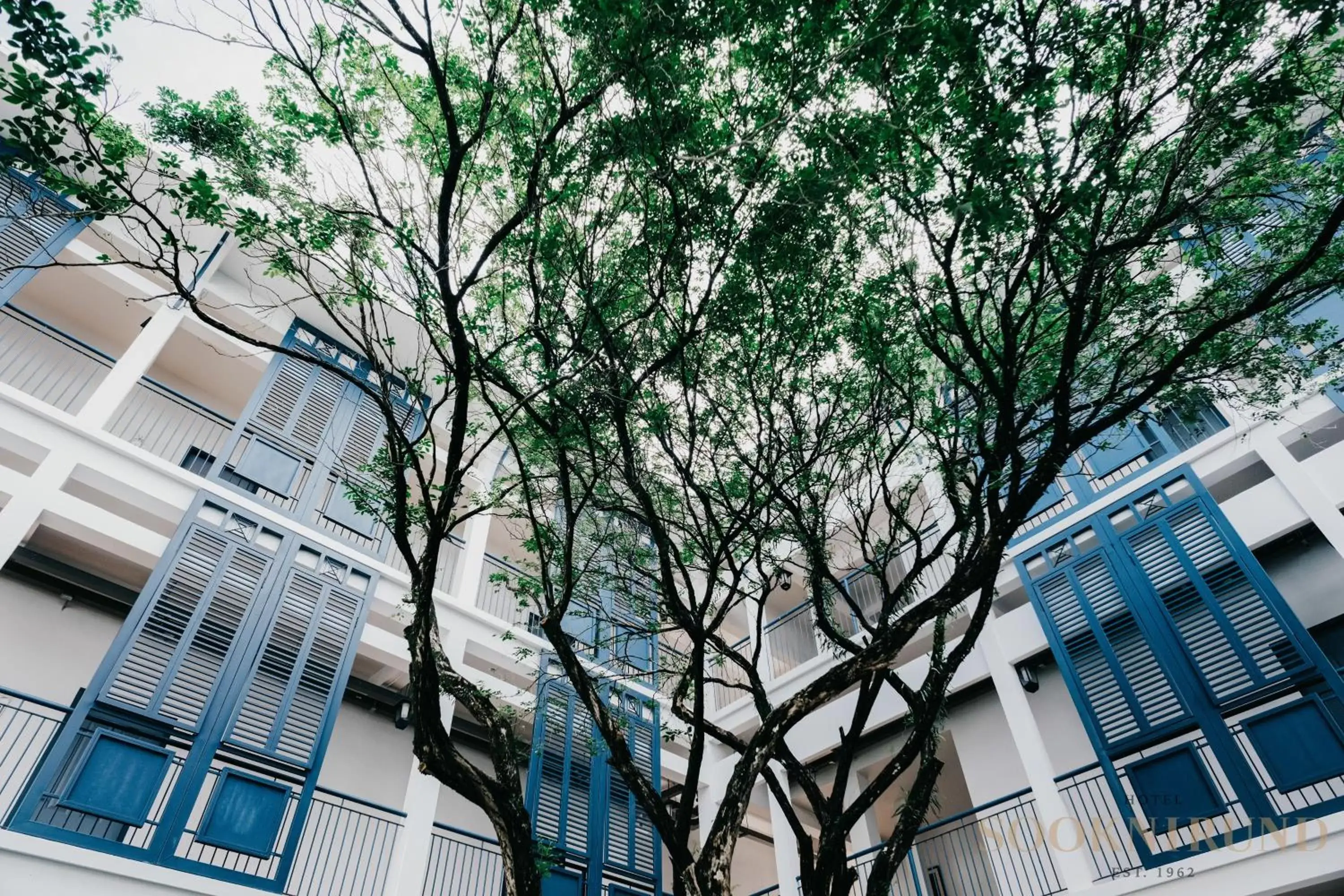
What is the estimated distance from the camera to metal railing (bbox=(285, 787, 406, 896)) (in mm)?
8016

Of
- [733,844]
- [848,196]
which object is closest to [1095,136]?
[848,196]

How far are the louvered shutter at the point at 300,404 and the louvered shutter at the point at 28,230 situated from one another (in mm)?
2564

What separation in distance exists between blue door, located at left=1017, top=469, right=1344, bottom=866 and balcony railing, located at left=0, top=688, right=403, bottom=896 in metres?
7.47

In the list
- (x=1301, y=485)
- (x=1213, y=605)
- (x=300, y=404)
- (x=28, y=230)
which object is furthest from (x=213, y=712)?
(x=1301, y=485)

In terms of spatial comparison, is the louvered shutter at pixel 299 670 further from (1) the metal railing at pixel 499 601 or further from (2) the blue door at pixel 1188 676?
(2) the blue door at pixel 1188 676

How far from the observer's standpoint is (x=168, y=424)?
10.7 metres

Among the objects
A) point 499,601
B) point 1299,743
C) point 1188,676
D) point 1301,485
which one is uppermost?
point 499,601

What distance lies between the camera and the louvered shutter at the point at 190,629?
23.5 feet

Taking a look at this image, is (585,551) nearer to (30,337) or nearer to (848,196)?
(848,196)

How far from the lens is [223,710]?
7547mm

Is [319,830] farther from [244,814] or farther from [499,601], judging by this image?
[499,601]

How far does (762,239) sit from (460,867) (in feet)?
25.2

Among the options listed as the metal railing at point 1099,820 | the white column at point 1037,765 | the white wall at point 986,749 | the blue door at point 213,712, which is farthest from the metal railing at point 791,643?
the blue door at point 213,712

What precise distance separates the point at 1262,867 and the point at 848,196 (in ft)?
21.0
